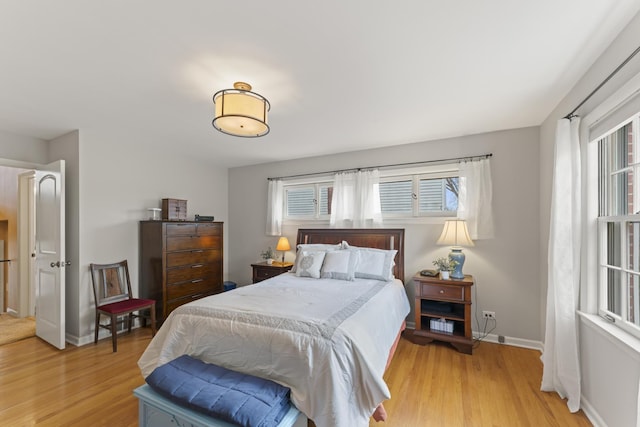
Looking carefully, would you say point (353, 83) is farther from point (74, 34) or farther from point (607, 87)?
point (74, 34)

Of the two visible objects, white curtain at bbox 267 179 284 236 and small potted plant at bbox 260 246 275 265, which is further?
white curtain at bbox 267 179 284 236

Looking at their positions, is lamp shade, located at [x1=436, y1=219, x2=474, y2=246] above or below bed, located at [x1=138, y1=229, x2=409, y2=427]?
above

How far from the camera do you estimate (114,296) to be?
340cm

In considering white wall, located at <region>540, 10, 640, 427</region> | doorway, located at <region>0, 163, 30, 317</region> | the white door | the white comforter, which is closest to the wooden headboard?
the white comforter

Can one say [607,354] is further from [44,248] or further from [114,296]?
[44,248]

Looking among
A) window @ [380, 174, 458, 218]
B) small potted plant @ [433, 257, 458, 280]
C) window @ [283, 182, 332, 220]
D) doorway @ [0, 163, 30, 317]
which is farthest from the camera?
window @ [283, 182, 332, 220]

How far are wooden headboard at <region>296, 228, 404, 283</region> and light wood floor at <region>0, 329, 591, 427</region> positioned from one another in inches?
40.9

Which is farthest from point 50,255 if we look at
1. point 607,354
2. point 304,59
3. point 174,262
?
point 607,354

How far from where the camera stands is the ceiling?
1.46 m

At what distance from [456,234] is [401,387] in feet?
5.55

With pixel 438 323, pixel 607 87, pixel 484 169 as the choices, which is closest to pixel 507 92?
pixel 607 87

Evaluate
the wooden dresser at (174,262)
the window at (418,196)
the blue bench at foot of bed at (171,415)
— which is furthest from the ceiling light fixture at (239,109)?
the window at (418,196)

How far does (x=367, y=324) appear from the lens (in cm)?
200

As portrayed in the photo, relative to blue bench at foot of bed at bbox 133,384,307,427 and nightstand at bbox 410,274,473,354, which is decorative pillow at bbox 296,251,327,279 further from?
blue bench at foot of bed at bbox 133,384,307,427
